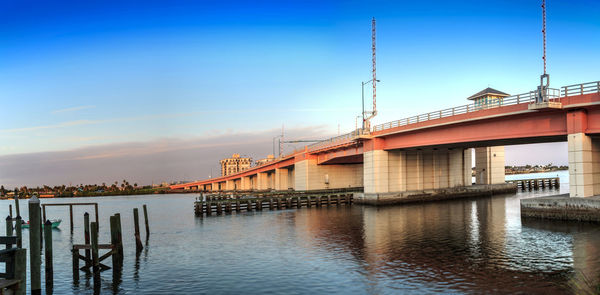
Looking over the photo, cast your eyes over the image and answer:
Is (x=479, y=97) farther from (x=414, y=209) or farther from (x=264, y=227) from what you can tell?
(x=264, y=227)

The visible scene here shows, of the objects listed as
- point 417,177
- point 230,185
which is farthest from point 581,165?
point 230,185

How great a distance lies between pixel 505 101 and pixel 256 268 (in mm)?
28938

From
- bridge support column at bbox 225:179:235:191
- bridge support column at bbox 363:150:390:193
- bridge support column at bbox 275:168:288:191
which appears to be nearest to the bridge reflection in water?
bridge support column at bbox 363:150:390:193

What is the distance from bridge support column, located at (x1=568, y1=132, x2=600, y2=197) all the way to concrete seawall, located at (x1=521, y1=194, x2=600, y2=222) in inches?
29.8

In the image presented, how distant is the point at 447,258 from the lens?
23219 millimetres

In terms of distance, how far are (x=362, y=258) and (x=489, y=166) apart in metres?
57.3

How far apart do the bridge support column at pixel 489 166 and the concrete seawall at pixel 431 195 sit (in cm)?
154

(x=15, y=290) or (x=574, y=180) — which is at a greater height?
(x=574, y=180)

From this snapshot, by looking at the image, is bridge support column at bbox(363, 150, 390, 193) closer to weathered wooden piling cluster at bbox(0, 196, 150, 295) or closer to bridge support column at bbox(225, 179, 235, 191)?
weathered wooden piling cluster at bbox(0, 196, 150, 295)

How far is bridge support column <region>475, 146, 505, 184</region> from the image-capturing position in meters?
72.9

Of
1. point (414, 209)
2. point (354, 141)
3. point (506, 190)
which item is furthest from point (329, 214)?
point (506, 190)

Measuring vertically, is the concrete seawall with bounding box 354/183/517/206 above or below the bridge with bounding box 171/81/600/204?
below

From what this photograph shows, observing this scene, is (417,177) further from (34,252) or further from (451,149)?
(34,252)

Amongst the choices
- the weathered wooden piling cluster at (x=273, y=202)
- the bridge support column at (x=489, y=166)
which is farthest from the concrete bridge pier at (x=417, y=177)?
the weathered wooden piling cluster at (x=273, y=202)
